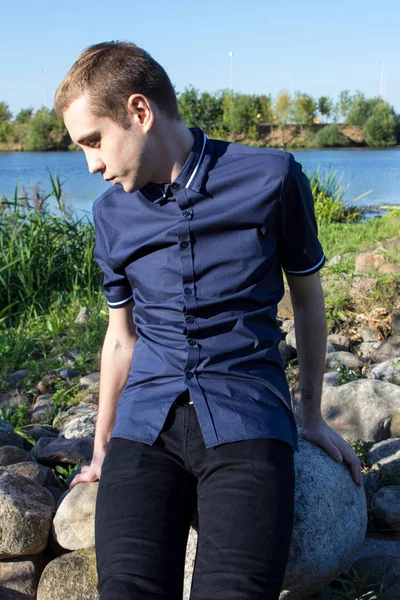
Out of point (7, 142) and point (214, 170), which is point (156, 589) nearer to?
point (214, 170)

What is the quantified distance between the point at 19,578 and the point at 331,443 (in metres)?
1.19

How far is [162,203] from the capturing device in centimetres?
231

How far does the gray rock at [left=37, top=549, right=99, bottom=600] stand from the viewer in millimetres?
2344

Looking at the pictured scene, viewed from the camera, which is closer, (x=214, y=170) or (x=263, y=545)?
(x=263, y=545)

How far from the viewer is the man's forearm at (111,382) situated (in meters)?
2.52

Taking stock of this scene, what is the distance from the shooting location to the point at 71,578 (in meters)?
2.37

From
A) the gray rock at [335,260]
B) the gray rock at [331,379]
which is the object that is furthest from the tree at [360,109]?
the gray rock at [331,379]

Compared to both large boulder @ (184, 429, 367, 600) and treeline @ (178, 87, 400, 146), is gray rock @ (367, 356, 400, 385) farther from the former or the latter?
treeline @ (178, 87, 400, 146)

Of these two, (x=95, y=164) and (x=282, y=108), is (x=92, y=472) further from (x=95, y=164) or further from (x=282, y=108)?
(x=282, y=108)

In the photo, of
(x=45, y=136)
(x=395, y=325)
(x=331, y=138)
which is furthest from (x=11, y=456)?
(x=331, y=138)

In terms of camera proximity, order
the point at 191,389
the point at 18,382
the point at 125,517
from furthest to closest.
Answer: the point at 18,382, the point at 191,389, the point at 125,517

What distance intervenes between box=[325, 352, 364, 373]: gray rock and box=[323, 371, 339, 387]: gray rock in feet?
1.21

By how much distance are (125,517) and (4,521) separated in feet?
2.16

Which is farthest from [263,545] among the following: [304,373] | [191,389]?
[304,373]
